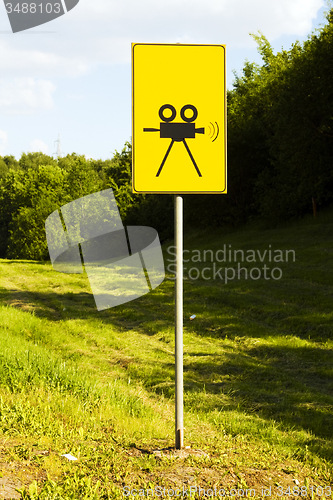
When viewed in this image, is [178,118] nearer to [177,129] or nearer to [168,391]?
[177,129]

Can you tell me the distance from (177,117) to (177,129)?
10cm

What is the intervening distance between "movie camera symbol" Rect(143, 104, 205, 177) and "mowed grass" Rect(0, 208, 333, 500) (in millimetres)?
2251

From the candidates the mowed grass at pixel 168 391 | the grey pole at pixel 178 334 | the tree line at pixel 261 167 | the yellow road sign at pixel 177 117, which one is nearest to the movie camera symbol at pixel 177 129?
the yellow road sign at pixel 177 117

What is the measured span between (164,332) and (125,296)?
4986 millimetres

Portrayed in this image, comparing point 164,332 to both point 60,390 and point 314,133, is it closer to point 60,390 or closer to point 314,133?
point 60,390

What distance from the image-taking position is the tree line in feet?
69.1

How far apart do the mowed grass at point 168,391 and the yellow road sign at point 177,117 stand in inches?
83.0

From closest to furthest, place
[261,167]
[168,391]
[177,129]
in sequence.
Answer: [177,129] → [168,391] → [261,167]

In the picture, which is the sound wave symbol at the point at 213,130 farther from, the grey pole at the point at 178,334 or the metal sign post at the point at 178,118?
the grey pole at the point at 178,334

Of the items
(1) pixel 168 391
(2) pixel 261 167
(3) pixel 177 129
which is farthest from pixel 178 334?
(2) pixel 261 167

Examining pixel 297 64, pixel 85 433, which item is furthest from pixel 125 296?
pixel 297 64

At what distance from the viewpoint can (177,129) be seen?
10.9ft

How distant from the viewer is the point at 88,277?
792 inches

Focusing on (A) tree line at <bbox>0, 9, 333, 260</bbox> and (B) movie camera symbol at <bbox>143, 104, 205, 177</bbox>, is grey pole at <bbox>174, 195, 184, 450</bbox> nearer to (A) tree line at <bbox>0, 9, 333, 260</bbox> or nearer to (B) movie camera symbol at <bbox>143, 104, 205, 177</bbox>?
(B) movie camera symbol at <bbox>143, 104, 205, 177</bbox>
